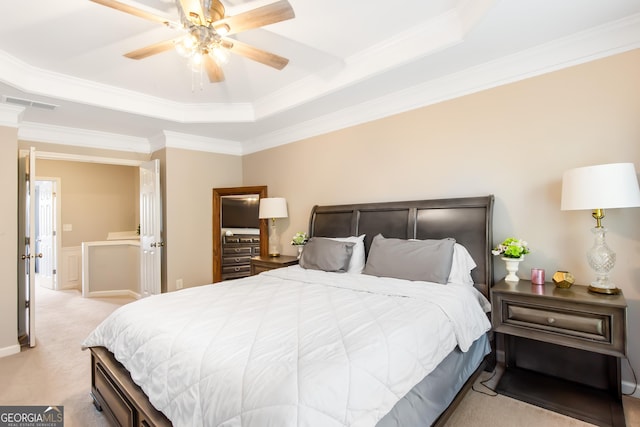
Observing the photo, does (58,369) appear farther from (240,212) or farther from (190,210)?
(240,212)

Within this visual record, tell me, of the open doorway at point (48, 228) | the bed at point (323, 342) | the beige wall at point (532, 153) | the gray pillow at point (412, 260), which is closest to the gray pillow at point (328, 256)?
the bed at point (323, 342)

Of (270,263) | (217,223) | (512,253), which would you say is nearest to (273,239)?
(270,263)

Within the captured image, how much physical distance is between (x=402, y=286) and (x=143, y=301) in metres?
1.88

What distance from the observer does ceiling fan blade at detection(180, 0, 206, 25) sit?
5.88 feet

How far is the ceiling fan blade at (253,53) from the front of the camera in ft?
7.11

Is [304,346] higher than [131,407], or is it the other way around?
[304,346]

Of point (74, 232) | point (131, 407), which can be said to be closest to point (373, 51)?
point (131, 407)

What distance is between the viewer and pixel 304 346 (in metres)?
1.40

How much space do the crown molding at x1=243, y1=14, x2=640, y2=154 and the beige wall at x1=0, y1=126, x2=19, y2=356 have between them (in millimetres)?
3474

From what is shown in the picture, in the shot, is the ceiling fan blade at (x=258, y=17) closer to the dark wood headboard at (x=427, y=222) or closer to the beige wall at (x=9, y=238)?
the dark wood headboard at (x=427, y=222)

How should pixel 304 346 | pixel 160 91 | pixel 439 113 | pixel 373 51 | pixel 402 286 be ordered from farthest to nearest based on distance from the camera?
pixel 160 91 → pixel 439 113 → pixel 373 51 → pixel 402 286 → pixel 304 346

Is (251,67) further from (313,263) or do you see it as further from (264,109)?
(313,263)

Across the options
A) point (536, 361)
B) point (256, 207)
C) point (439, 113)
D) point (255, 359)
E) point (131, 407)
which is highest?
point (439, 113)

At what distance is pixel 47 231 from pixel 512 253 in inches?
321
